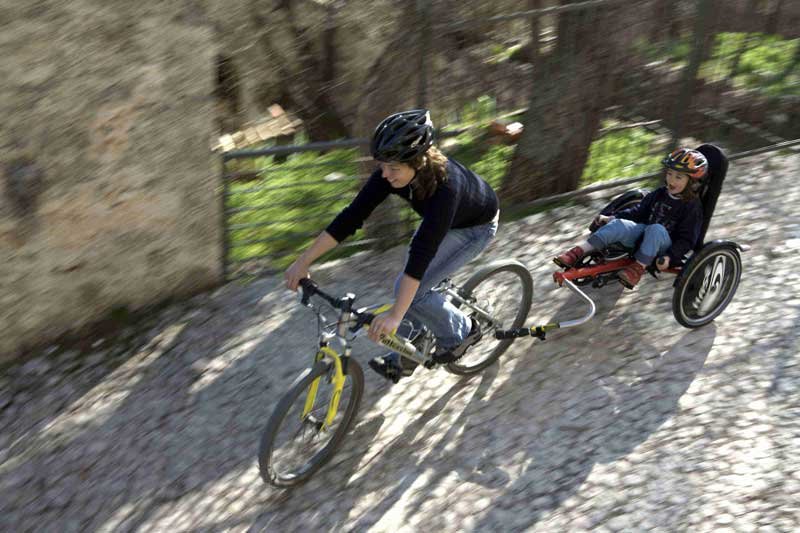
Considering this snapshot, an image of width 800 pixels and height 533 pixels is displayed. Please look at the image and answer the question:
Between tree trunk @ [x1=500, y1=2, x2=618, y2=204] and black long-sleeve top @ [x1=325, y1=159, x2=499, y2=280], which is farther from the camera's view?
tree trunk @ [x1=500, y1=2, x2=618, y2=204]

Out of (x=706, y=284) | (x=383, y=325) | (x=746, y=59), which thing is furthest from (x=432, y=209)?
(x=746, y=59)

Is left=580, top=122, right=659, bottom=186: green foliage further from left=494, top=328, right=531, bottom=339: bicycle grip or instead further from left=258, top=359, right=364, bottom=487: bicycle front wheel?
left=258, top=359, right=364, bottom=487: bicycle front wheel

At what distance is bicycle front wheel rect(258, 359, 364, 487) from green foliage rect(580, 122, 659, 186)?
4004mm

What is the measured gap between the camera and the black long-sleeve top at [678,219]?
5223mm

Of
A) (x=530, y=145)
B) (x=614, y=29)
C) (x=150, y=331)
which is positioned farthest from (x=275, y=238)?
(x=614, y=29)

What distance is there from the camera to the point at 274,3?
7551 millimetres

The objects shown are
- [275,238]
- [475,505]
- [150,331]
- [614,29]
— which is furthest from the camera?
[614,29]

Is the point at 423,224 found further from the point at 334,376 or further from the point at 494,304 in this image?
the point at 494,304

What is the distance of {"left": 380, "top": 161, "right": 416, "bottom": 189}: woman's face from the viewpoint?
3.87 metres

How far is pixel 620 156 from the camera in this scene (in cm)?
759

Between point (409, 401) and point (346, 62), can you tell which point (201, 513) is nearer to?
point (409, 401)

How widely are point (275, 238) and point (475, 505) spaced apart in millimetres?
3020

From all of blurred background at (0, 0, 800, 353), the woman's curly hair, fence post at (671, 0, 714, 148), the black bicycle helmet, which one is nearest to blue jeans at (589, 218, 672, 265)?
blurred background at (0, 0, 800, 353)

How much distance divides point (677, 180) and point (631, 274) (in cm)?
69
